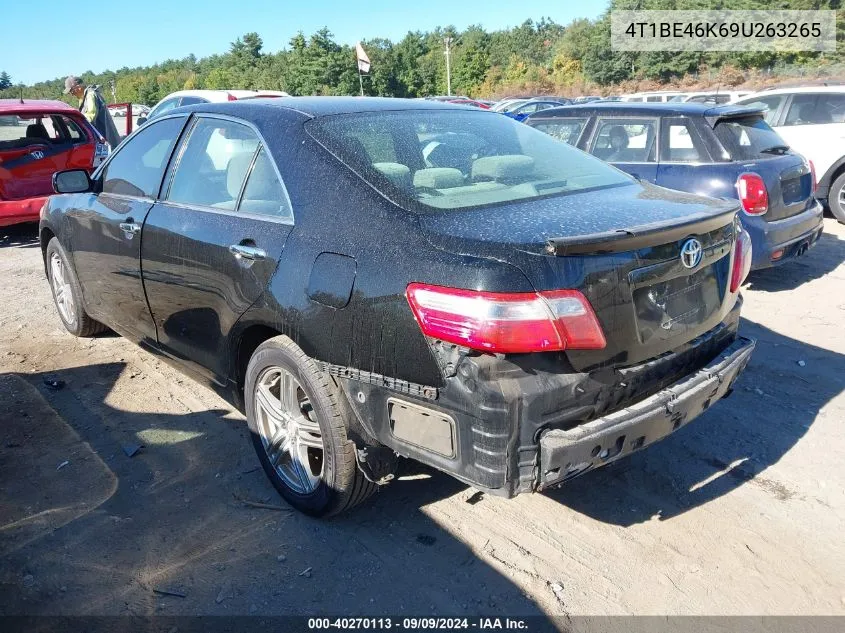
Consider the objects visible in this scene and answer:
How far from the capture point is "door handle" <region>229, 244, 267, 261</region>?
9.53ft

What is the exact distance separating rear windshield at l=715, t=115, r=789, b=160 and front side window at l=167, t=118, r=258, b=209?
4.35 meters

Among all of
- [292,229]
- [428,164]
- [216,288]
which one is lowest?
[216,288]

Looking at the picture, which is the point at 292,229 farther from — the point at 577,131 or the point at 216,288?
the point at 577,131

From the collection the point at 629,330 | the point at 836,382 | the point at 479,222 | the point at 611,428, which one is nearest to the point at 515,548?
the point at 611,428

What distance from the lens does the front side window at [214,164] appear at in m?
3.24

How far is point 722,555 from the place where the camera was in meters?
2.76

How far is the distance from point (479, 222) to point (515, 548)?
52.9 inches

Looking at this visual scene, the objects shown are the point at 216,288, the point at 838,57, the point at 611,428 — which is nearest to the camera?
the point at 611,428

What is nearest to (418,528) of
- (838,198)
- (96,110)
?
(838,198)

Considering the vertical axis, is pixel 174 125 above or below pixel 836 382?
above

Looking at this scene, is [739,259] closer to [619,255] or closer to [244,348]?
[619,255]

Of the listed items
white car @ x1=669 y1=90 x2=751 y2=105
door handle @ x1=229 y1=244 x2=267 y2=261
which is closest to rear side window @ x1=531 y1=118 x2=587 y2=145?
door handle @ x1=229 y1=244 x2=267 y2=261

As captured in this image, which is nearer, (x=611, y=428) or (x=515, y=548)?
(x=611, y=428)

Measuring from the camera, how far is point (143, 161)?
161 inches
